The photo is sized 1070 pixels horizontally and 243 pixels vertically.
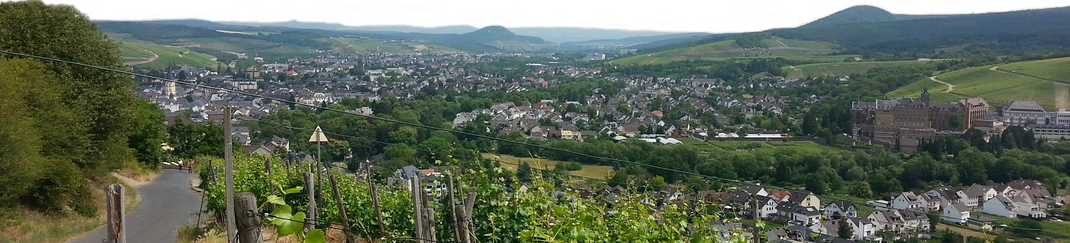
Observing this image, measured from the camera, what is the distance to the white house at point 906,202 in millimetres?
23297

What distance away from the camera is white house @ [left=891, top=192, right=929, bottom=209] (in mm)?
23297

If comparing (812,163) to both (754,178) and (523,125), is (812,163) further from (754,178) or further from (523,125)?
(523,125)

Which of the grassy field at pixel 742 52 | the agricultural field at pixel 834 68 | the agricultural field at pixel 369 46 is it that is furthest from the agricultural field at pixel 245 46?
the agricultural field at pixel 834 68

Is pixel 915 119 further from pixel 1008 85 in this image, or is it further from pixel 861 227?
pixel 861 227

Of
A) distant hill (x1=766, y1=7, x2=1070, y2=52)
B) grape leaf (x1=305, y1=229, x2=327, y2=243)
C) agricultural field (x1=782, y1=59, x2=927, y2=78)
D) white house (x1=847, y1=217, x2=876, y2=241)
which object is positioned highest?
distant hill (x1=766, y1=7, x2=1070, y2=52)

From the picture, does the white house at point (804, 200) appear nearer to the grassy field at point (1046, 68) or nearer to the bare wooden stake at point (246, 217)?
the bare wooden stake at point (246, 217)

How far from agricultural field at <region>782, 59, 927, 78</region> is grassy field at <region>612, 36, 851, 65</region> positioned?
51.0 feet

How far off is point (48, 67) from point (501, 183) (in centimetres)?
921

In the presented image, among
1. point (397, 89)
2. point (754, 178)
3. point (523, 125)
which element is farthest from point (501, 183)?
point (397, 89)

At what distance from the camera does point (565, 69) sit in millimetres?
106000

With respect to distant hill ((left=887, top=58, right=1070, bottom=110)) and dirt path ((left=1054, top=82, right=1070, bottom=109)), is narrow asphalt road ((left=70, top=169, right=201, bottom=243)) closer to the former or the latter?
distant hill ((left=887, top=58, right=1070, bottom=110))

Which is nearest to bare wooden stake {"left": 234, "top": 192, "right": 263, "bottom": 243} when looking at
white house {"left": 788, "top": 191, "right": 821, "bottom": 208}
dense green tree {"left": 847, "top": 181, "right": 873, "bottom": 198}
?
white house {"left": 788, "top": 191, "right": 821, "bottom": 208}

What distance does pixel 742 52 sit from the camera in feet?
358

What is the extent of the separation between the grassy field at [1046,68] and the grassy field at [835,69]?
13.9 m
